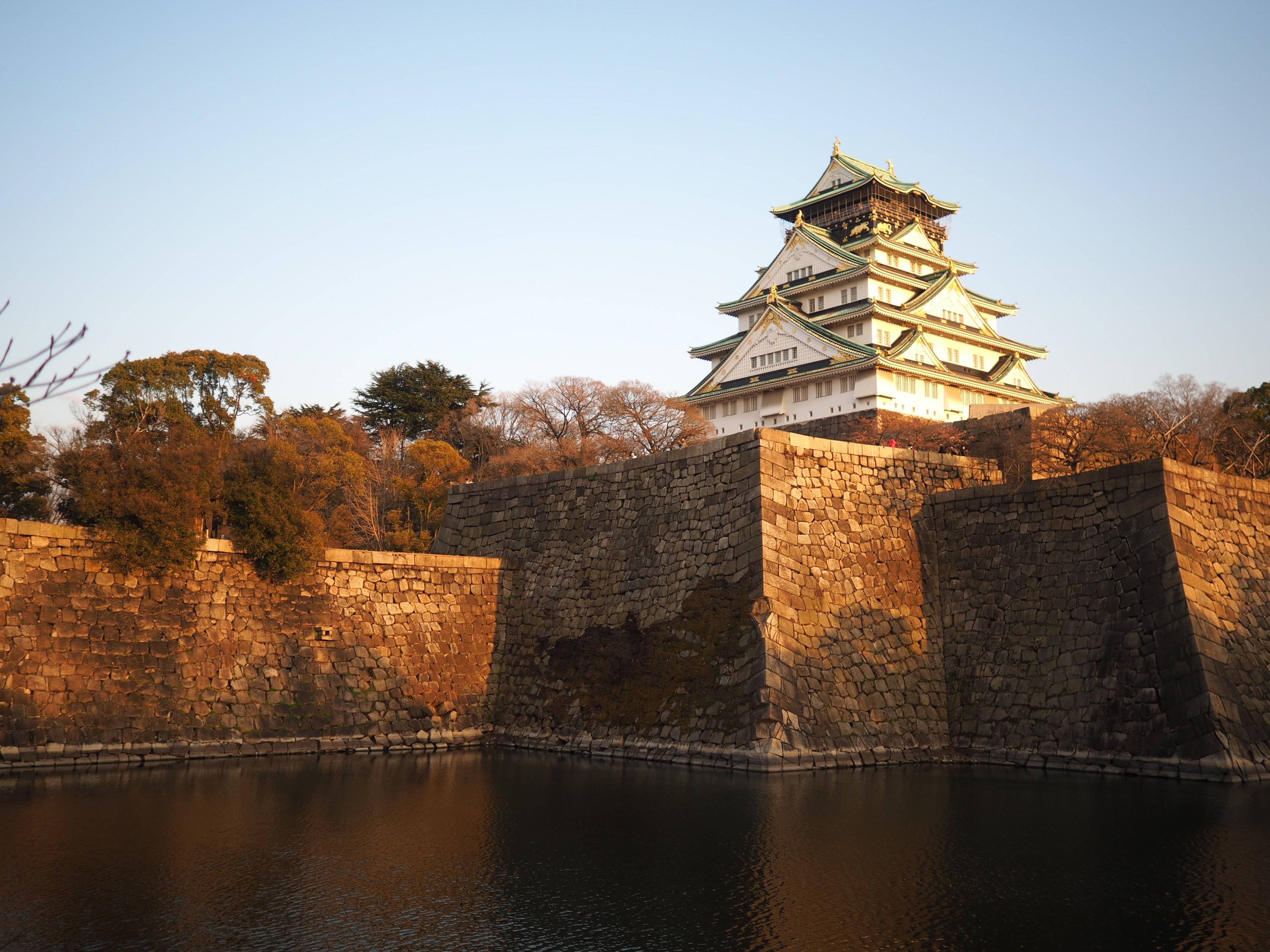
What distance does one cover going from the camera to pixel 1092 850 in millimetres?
9008

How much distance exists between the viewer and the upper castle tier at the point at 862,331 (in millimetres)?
40625

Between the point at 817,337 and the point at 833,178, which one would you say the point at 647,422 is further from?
the point at 833,178

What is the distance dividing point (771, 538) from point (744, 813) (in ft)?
16.1

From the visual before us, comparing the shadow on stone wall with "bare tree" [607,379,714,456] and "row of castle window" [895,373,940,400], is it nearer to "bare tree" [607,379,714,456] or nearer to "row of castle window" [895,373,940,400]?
"bare tree" [607,379,714,456]

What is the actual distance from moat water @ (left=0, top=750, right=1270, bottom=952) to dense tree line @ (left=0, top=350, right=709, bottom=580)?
388cm

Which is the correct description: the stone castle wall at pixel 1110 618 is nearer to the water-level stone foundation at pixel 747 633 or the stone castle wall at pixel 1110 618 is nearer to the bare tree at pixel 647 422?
the water-level stone foundation at pixel 747 633

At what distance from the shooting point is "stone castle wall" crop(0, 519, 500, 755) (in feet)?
44.2

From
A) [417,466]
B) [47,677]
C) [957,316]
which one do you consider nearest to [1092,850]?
[47,677]

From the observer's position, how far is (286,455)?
25.9 metres

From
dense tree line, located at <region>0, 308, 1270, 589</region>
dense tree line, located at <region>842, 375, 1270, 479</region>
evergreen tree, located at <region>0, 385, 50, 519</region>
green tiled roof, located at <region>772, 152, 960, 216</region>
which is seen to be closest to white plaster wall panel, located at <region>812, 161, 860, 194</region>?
green tiled roof, located at <region>772, 152, 960, 216</region>

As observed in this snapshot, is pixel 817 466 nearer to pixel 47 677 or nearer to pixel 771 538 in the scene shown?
pixel 771 538

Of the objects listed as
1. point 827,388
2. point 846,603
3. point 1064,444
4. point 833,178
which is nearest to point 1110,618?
point 846,603

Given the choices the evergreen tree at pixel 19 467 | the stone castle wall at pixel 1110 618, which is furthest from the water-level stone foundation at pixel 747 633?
the evergreen tree at pixel 19 467

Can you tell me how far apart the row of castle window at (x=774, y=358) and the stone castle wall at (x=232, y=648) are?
25.9 m
